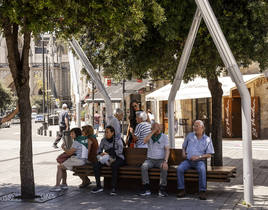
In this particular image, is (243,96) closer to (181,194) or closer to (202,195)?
(202,195)

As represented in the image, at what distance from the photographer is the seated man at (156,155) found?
26.4 feet

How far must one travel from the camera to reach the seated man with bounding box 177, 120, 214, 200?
776cm

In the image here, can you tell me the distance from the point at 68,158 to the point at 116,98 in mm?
21601

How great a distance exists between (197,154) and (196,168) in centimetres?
25

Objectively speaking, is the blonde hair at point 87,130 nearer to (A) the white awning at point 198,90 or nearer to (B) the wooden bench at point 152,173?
(B) the wooden bench at point 152,173

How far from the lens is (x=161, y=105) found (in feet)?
97.9

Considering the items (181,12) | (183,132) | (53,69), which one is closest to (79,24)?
(181,12)

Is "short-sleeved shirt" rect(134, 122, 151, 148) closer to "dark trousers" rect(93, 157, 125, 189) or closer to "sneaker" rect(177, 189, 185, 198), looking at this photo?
"dark trousers" rect(93, 157, 125, 189)

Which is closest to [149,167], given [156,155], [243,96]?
[156,155]

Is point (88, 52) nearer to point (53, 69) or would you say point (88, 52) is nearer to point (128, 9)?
point (128, 9)

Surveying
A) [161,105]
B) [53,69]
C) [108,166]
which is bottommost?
[108,166]

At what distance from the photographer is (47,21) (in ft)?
23.4

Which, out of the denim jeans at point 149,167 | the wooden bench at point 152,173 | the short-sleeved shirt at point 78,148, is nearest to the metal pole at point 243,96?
the wooden bench at point 152,173

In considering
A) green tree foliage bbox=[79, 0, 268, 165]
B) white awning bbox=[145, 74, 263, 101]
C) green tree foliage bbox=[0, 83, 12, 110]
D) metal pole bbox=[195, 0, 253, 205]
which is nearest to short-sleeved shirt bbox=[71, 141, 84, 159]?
green tree foliage bbox=[79, 0, 268, 165]
